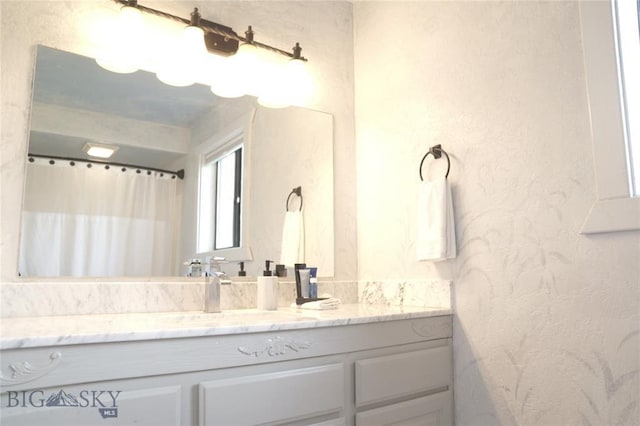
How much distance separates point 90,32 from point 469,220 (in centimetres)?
156

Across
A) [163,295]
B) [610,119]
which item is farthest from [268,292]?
[610,119]

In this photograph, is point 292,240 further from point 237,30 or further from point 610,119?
point 610,119

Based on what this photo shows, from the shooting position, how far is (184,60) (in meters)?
1.80

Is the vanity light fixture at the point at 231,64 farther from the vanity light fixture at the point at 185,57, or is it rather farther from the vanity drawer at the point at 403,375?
the vanity drawer at the point at 403,375

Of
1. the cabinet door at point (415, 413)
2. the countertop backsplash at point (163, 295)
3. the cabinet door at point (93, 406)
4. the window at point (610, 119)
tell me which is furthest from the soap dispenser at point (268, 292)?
the window at point (610, 119)

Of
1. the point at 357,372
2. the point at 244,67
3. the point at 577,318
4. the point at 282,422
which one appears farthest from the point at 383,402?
the point at 244,67

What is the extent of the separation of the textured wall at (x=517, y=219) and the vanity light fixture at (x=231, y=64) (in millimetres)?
513

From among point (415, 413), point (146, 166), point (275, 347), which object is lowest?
point (415, 413)

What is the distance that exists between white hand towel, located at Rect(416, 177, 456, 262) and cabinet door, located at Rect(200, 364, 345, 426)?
596mm

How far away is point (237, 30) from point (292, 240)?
0.96m

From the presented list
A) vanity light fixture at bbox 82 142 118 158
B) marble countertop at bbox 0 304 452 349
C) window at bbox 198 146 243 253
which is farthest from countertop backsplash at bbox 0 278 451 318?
vanity light fixture at bbox 82 142 118 158

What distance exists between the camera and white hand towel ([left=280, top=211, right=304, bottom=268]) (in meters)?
1.98

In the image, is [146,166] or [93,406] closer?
[93,406]

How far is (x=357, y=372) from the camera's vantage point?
143cm
